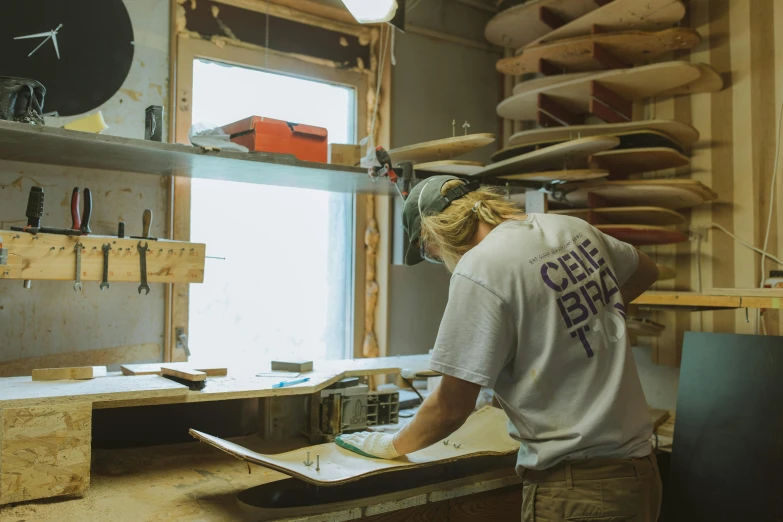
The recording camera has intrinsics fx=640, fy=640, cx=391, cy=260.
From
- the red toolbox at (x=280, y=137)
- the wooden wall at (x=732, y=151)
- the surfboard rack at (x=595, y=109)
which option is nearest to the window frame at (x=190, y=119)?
the red toolbox at (x=280, y=137)

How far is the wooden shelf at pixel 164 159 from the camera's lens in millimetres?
1826

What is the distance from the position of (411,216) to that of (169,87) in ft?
4.84

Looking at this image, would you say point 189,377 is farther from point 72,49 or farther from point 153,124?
point 72,49

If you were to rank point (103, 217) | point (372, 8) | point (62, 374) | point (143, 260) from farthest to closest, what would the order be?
point (103, 217) → point (372, 8) → point (143, 260) → point (62, 374)

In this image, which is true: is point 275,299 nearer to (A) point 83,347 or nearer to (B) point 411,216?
(A) point 83,347

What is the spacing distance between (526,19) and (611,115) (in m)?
0.69

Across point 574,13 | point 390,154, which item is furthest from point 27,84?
point 574,13

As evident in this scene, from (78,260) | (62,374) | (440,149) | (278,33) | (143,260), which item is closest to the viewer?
(62,374)

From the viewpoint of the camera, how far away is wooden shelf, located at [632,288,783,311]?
202 cm

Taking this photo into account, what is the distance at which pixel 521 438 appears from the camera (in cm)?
145

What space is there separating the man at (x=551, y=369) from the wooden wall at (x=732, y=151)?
4.88ft

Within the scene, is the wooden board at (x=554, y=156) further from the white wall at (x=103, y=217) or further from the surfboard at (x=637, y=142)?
the white wall at (x=103, y=217)

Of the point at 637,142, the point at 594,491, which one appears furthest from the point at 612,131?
the point at 594,491

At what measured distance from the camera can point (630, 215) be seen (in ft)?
8.53
